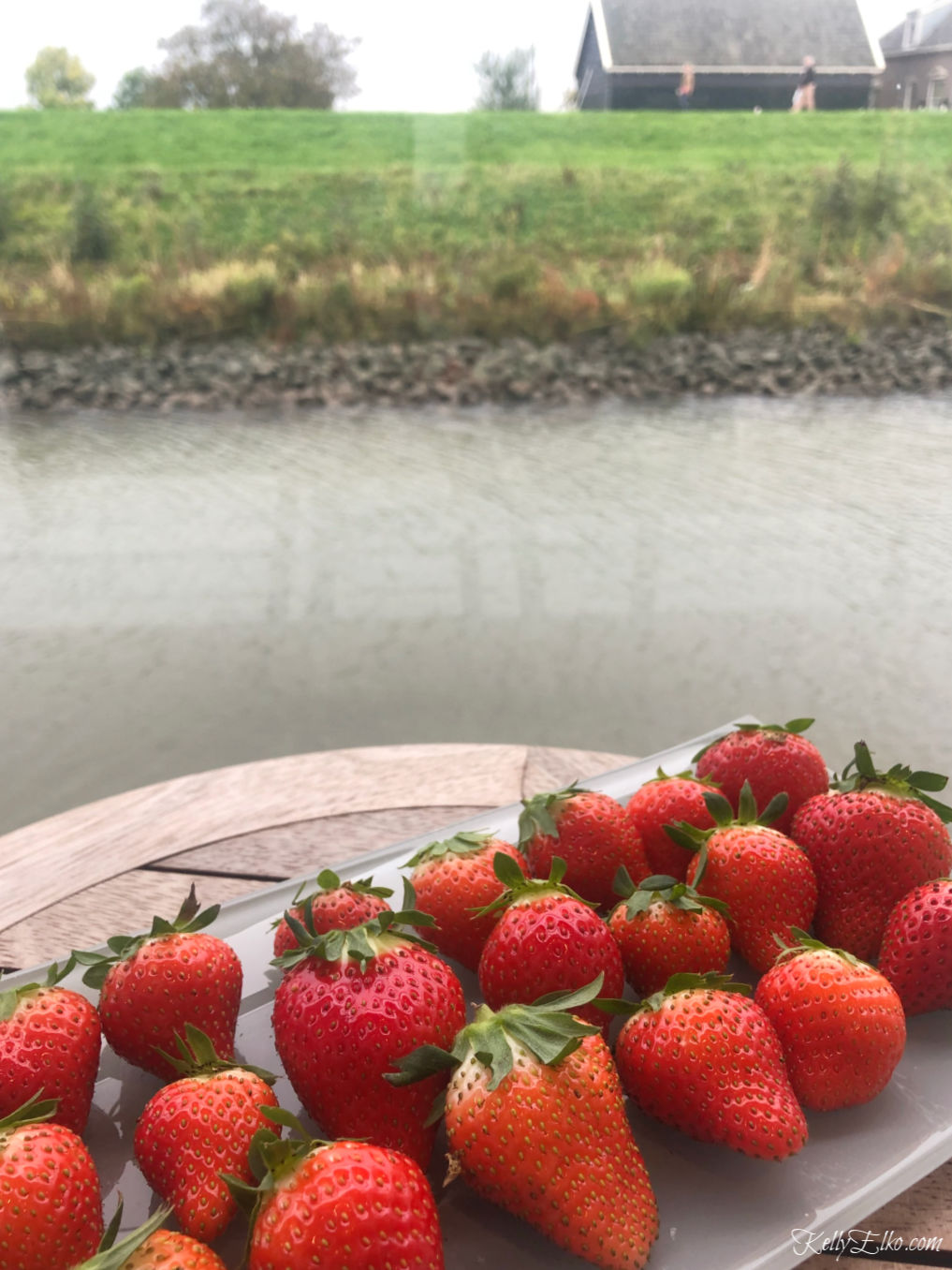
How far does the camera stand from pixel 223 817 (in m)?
1.12

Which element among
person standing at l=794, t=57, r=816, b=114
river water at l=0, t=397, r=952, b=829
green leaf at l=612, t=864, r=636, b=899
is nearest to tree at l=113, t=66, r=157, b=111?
river water at l=0, t=397, r=952, b=829

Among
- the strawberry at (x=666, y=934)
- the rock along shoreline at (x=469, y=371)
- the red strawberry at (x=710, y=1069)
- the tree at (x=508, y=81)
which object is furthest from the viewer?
the rock along shoreline at (x=469, y=371)

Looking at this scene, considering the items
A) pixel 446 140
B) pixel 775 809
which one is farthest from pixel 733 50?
pixel 775 809

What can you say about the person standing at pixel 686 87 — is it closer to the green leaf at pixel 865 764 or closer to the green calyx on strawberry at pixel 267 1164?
the green leaf at pixel 865 764

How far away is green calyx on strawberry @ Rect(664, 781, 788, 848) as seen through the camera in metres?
0.77

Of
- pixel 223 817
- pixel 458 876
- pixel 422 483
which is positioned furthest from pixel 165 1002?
pixel 422 483

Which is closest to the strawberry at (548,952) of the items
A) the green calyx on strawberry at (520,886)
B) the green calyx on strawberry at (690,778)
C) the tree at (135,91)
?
the green calyx on strawberry at (520,886)

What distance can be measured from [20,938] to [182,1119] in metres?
0.44

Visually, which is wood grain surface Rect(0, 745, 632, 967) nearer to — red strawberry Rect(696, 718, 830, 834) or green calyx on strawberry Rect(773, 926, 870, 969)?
red strawberry Rect(696, 718, 830, 834)

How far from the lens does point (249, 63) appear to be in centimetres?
208

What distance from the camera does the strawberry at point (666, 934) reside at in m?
0.67

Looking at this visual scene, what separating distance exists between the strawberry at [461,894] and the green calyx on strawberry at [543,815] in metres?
0.04

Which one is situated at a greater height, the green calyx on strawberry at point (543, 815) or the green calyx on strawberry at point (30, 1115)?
the green calyx on strawberry at point (543, 815)

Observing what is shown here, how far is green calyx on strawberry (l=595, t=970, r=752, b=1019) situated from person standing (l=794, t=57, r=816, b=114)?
1986 mm
